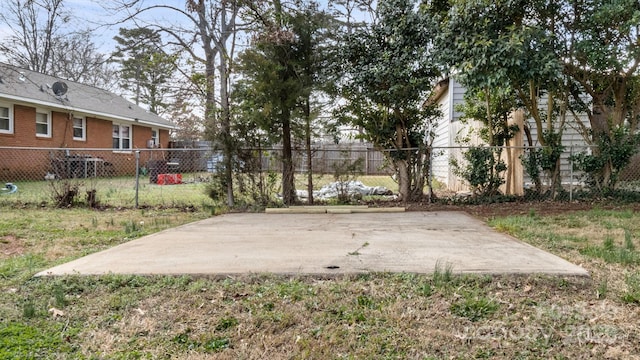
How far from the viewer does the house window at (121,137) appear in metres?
18.3

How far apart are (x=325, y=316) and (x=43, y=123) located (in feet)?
54.0

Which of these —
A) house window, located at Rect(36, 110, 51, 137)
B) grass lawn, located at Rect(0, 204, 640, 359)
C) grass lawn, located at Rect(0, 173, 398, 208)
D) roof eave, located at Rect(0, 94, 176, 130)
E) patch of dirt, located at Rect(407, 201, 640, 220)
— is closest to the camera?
grass lawn, located at Rect(0, 204, 640, 359)

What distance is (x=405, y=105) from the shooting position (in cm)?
760

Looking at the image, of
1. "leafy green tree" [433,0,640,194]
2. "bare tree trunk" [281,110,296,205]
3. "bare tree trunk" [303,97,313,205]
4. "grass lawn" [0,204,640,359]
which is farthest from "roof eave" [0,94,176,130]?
"leafy green tree" [433,0,640,194]

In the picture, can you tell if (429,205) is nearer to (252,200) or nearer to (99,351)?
(252,200)

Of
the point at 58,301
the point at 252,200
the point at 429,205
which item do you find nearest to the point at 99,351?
the point at 58,301

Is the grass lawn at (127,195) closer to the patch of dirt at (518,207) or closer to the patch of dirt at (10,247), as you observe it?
the patch of dirt at (518,207)

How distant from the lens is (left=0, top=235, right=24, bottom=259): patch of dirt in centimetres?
401

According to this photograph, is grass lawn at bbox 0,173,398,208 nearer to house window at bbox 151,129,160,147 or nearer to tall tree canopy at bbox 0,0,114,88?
tall tree canopy at bbox 0,0,114,88

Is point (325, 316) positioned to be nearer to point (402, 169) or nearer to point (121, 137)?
point (402, 169)

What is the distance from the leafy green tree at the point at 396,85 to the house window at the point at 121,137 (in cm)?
1419

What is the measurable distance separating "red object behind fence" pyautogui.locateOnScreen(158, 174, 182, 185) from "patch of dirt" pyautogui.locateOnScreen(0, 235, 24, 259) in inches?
314

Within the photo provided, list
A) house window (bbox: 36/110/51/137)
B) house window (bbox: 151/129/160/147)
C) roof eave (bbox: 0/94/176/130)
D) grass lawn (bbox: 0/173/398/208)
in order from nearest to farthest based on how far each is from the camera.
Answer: grass lawn (bbox: 0/173/398/208), roof eave (bbox: 0/94/176/130), house window (bbox: 36/110/51/137), house window (bbox: 151/129/160/147)

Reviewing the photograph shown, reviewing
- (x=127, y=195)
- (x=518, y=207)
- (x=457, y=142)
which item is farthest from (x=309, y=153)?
(x=127, y=195)
